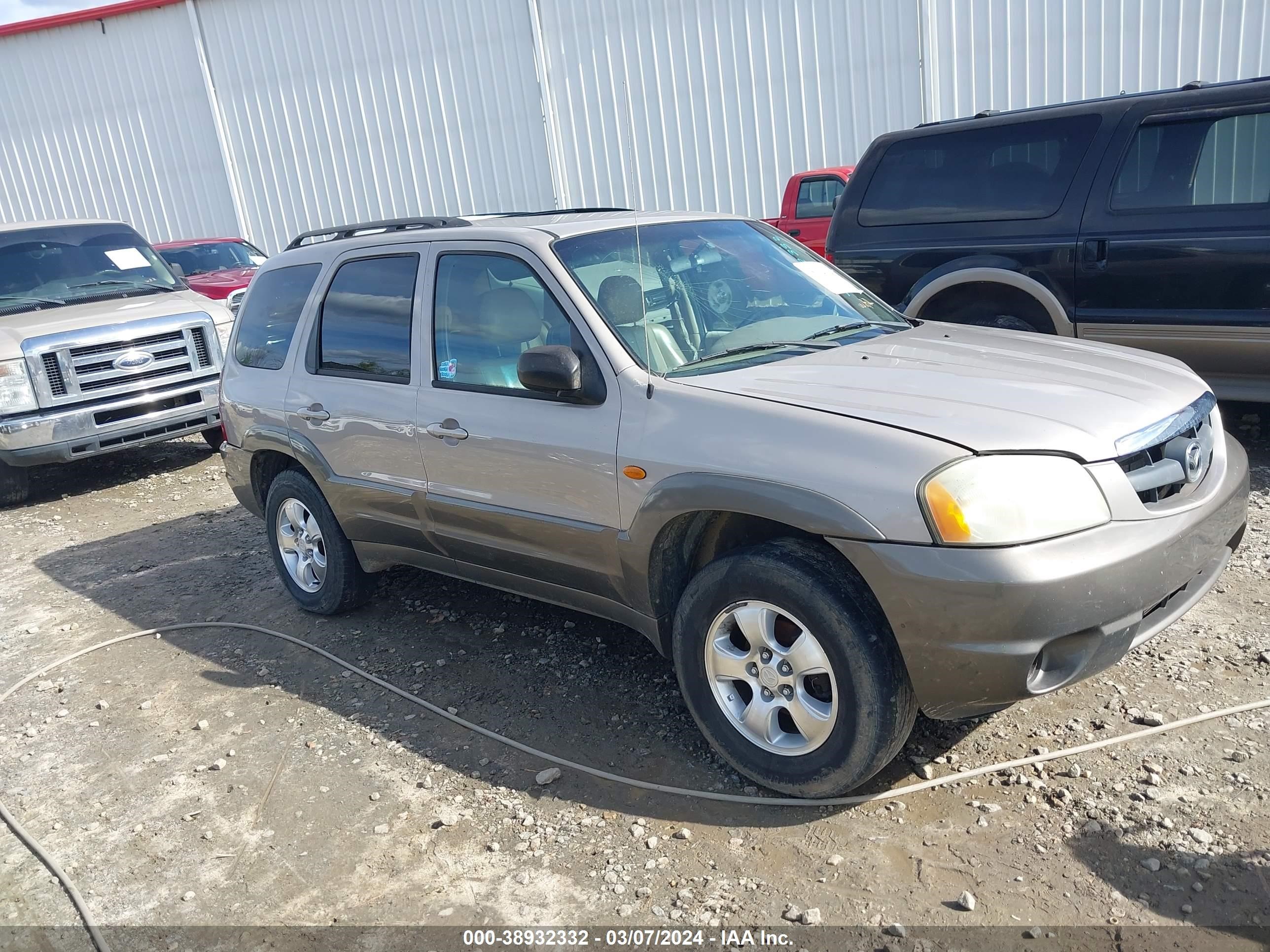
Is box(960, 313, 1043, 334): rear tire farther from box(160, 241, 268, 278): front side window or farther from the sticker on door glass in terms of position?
box(160, 241, 268, 278): front side window

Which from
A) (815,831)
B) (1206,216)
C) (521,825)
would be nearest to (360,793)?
(521,825)

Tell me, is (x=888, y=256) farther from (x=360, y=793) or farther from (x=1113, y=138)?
(x=360, y=793)

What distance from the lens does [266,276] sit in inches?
205

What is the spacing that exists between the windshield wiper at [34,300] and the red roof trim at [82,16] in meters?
11.9

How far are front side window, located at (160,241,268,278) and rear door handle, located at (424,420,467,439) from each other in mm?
11077

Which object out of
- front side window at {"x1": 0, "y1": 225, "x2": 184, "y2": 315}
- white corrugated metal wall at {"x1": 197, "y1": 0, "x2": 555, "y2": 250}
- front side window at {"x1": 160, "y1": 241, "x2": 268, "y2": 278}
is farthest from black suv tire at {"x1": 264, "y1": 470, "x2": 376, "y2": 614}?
white corrugated metal wall at {"x1": 197, "y1": 0, "x2": 555, "y2": 250}

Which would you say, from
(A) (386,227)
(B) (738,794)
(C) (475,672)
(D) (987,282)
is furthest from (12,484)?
(D) (987,282)

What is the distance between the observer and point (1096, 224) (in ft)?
19.5

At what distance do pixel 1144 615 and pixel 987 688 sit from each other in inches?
22.0

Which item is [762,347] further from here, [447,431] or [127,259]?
[127,259]

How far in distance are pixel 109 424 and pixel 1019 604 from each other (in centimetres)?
748

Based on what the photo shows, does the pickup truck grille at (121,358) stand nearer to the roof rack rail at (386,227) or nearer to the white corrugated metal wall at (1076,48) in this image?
the roof rack rail at (386,227)

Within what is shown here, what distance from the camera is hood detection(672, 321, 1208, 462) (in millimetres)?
2883

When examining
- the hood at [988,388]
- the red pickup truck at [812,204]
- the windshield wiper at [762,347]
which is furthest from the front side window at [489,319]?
the red pickup truck at [812,204]
